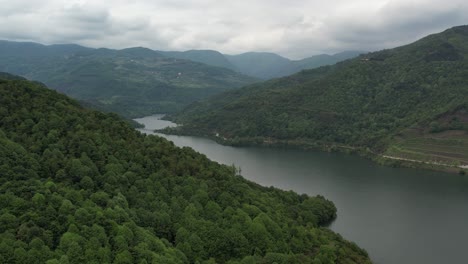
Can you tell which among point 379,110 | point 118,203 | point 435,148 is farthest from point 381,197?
point 379,110

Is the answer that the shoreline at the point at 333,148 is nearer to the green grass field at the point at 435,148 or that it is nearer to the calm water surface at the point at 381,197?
the green grass field at the point at 435,148

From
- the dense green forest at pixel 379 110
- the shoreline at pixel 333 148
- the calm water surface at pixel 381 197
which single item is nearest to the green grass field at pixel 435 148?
the dense green forest at pixel 379 110

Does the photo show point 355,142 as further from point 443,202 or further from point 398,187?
point 443,202

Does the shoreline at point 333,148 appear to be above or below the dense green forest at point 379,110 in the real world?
below

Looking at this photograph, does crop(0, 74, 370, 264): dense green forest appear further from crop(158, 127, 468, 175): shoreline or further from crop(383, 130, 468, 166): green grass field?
crop(383, 130, 468, 166): green grass field

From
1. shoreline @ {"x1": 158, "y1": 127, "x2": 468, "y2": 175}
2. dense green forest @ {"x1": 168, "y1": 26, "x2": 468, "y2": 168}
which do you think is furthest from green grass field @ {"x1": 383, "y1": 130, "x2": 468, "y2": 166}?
shoreline @ {"x1": 158, "y1": 127, "x2": 468, "y2": 175}

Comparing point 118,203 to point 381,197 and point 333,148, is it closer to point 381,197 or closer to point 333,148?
point 381,197

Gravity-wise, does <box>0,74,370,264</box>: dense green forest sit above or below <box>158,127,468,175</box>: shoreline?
above
